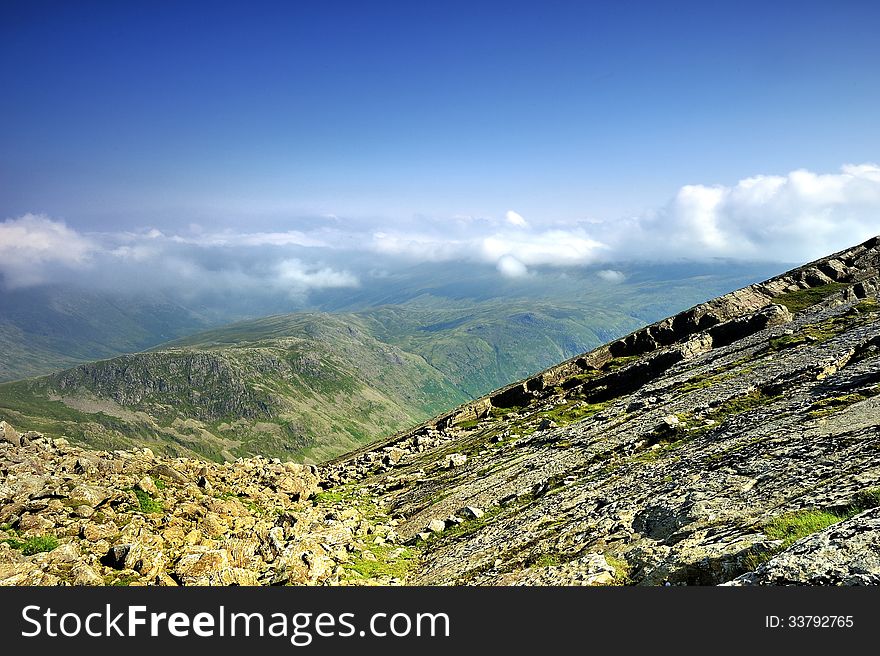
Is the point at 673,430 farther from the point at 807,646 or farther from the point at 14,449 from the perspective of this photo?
the point at 14,449

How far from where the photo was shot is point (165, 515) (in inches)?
1137

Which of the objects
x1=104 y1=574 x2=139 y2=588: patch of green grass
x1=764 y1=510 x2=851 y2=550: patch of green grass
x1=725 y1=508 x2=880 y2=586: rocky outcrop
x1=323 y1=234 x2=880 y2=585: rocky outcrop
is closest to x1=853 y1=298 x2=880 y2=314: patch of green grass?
x1=323 y1=234 x2=880 y2=585: rocky outcrop

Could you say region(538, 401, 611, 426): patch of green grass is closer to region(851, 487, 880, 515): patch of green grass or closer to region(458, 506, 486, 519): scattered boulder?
region(458, 506, 486, 519): scattered boulder

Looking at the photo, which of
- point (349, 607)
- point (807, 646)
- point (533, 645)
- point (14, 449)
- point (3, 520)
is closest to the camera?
point (807, 646)

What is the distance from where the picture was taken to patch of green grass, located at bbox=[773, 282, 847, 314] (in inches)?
3423

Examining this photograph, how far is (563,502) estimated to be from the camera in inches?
1187

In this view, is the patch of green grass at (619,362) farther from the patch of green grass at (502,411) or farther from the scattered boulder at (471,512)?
the scattered boulder at (471,512)

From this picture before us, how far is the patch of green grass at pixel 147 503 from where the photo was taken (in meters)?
29.3

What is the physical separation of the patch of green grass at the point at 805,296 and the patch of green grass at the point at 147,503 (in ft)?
322

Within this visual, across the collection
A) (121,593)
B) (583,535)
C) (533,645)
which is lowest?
(583,535)

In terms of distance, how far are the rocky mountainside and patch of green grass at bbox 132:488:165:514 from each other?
154mm

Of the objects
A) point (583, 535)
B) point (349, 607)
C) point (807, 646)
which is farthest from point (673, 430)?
point (349, 607)

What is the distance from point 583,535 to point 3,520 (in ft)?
98.9

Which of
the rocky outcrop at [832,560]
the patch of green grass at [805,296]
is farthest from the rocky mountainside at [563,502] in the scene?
the patch of green grass at [805,296]
